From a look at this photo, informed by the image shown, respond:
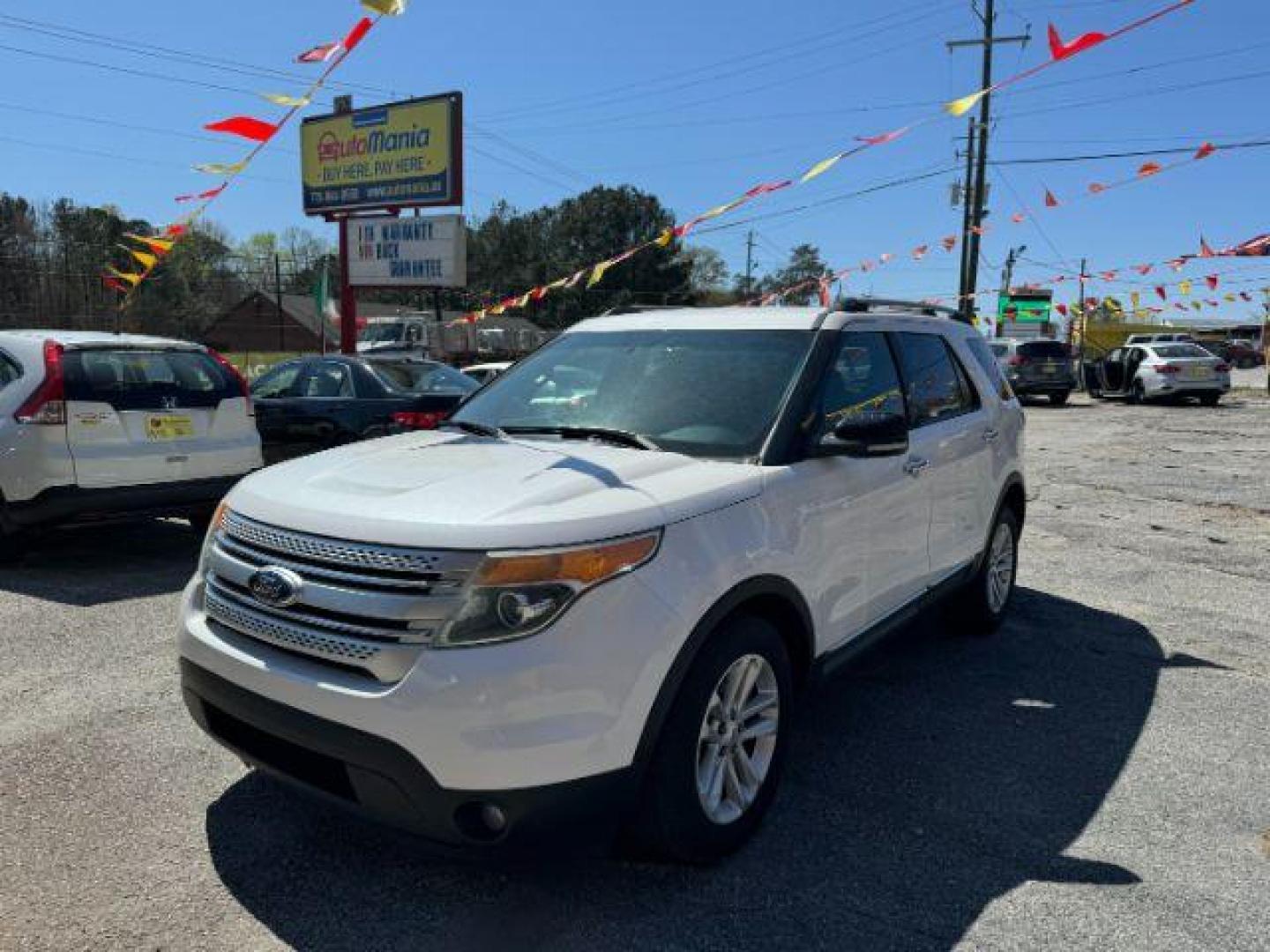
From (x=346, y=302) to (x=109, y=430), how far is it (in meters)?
12.7

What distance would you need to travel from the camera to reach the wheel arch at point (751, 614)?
8.58 feet

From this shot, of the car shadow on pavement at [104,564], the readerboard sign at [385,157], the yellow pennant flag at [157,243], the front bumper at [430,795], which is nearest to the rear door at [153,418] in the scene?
the car shadow on pavement at [104,564]

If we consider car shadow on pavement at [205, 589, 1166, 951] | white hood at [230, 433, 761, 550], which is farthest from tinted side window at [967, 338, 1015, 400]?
white hood at [230, 433, 761, 550]

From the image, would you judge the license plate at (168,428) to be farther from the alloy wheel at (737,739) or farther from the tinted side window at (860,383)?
the alloy wheel at (737,739)

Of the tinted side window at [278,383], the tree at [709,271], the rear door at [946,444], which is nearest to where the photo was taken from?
the rear door at [946,444]

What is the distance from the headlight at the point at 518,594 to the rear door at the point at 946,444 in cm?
204

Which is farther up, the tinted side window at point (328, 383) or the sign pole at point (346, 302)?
the sign pole at point (346, 302)

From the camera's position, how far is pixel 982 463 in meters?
4.97

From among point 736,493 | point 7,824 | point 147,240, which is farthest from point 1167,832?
point 147,240

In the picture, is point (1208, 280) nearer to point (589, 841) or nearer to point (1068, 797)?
point (1068, 797)

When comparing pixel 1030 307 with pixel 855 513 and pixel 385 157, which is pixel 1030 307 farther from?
pixel 855 513

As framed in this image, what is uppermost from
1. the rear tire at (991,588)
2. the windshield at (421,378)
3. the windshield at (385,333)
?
the windshield at (385,333)

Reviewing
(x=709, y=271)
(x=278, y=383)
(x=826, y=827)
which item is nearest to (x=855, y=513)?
(x=826, y=827)

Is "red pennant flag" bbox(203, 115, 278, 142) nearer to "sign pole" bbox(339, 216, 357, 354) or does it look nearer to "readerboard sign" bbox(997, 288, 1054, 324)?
"sign pole" bbox(339, 216, 357, 354)
